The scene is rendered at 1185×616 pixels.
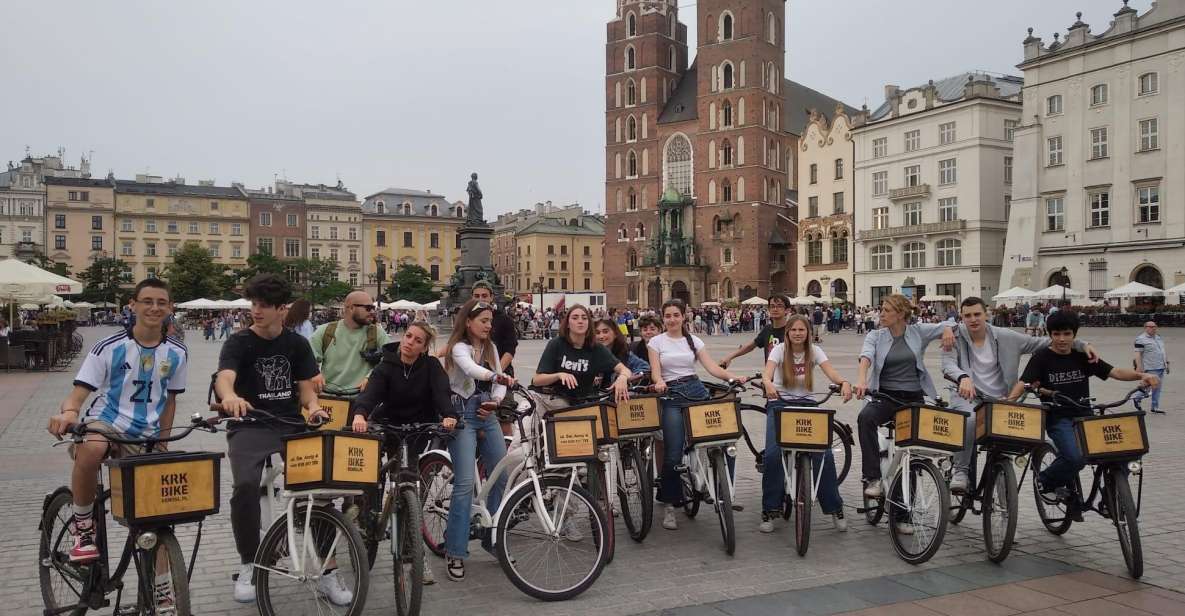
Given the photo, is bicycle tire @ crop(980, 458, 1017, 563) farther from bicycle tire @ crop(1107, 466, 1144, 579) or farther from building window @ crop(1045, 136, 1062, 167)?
building window @ crop(1045, 136, 1062, 167)

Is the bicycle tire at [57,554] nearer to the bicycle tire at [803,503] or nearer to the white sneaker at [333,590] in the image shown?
the white sneaker at [333,590]

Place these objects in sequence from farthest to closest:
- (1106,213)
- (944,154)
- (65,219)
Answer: (65,219), (944,154), (1106,213)

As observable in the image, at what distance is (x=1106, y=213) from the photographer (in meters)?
46.7

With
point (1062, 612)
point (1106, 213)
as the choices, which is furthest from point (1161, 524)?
point (1106, 213)

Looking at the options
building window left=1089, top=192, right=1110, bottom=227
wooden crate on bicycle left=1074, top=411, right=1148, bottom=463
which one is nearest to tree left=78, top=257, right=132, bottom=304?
→ building window left=1089, top=192, right=1110, bottom=227

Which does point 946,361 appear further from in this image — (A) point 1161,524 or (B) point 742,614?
(B) point 742,614

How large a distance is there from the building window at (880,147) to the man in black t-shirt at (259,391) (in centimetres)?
6169

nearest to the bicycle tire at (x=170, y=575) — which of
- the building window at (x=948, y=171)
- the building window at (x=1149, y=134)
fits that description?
the building window at (x=1149, y=134)

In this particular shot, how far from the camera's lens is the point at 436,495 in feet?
20.7

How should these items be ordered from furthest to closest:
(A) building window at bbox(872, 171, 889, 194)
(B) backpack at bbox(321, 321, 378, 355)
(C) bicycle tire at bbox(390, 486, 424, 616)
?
1. (A) building window at bbox(872, 171, 889, 194)
2. (B) backpack at bbox(321, 321, 378, 355)
3. (C) bicycle tire at bbox(390, 486, 424, 616)

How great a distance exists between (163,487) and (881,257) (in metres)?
62.4

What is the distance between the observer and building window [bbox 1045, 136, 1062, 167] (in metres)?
48.8

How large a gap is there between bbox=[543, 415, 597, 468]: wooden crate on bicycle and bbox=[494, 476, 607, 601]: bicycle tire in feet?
0.62

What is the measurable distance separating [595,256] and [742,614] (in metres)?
121
